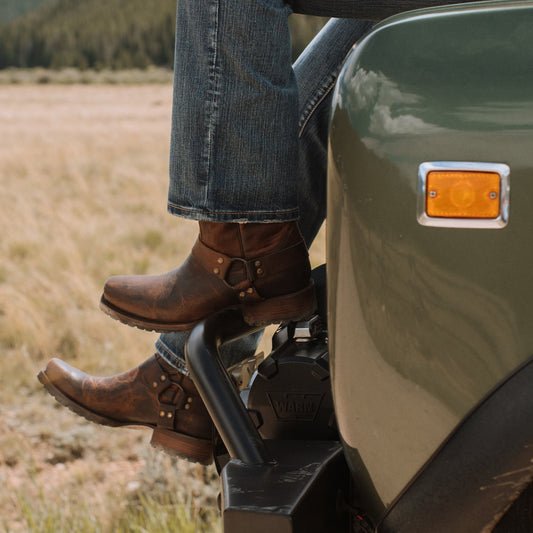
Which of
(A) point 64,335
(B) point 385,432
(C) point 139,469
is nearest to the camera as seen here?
(B) point 385,432

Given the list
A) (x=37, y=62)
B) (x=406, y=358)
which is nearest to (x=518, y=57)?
(x=406, y=358)

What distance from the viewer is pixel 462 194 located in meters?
0.92

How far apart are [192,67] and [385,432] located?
0.72 meters

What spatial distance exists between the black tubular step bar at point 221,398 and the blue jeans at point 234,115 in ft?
0.74

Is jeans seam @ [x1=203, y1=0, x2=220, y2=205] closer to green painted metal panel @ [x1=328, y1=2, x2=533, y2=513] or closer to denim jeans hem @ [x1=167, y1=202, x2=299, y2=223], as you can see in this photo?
denim jeans hem @ [x1=167, y1=202, x2=299, y2=223]

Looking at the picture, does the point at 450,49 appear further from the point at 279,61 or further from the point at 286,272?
the point at 286,272

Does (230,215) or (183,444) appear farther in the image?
(183,444)

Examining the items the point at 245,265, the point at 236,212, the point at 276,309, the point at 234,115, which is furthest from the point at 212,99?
the point at 276,309

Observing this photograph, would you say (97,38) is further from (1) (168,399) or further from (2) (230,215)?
(2) (230,215)

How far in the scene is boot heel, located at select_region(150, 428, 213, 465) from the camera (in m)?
1.65

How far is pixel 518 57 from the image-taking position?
94cm

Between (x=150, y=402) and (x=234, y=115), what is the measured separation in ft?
2.50

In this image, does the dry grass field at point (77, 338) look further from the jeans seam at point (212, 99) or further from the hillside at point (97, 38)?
the hillside at point (97, 38)

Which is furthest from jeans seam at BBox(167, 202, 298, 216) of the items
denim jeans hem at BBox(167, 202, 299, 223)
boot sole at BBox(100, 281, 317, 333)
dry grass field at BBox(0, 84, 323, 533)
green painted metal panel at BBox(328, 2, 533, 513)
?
dry grass field at BBox(0, 84, 323, 533)
